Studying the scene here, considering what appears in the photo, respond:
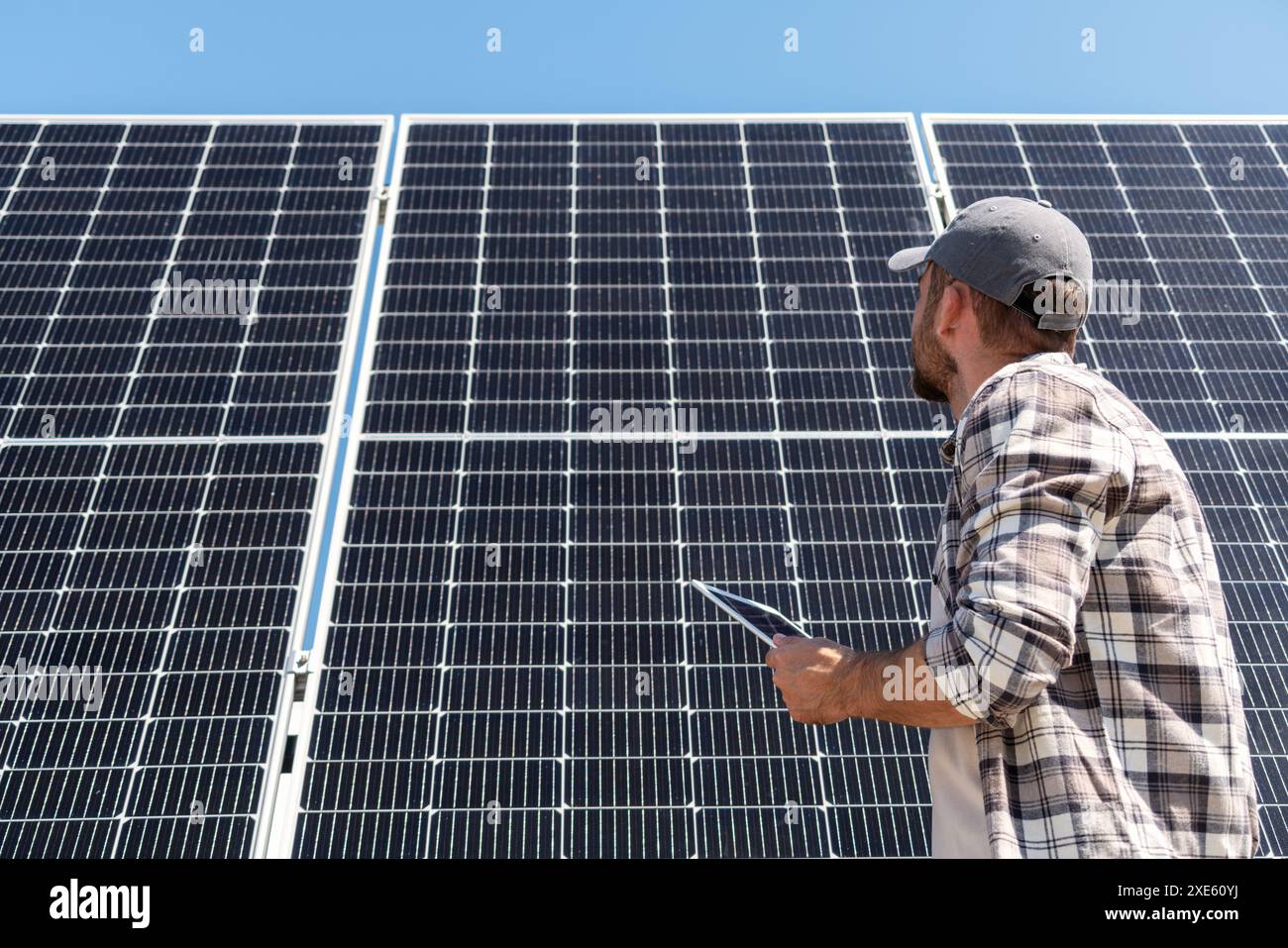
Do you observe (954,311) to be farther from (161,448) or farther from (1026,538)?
(161,448)

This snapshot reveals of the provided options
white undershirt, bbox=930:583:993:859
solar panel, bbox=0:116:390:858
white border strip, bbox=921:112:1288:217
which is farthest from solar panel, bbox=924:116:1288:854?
solar panel, bbox=0:116:390:858

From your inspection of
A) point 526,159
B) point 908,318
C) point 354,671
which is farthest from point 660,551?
point 526,159

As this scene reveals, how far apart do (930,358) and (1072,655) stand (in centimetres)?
87

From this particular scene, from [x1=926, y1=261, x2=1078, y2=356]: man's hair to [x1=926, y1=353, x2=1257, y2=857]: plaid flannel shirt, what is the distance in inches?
8.2

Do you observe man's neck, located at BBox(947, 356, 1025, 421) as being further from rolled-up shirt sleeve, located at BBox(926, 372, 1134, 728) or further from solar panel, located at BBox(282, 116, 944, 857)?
solar panel, located at BBox(282, 116, 944, 857)

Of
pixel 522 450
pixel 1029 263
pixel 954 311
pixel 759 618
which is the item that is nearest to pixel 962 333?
pixel 954 311

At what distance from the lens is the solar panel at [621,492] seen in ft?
22.5

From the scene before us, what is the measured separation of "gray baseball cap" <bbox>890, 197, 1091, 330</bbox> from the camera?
2.54 m

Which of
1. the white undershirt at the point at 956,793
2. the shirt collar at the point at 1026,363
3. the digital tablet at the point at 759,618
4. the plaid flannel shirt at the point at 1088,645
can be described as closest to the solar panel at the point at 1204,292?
the digital tablet at the point at 759,618

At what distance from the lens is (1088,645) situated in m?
2.24

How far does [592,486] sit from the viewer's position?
8148 millimetres

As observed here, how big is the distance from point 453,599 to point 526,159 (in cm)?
475

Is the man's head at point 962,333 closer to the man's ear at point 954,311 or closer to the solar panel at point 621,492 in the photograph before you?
the man's ear at point 954,311
